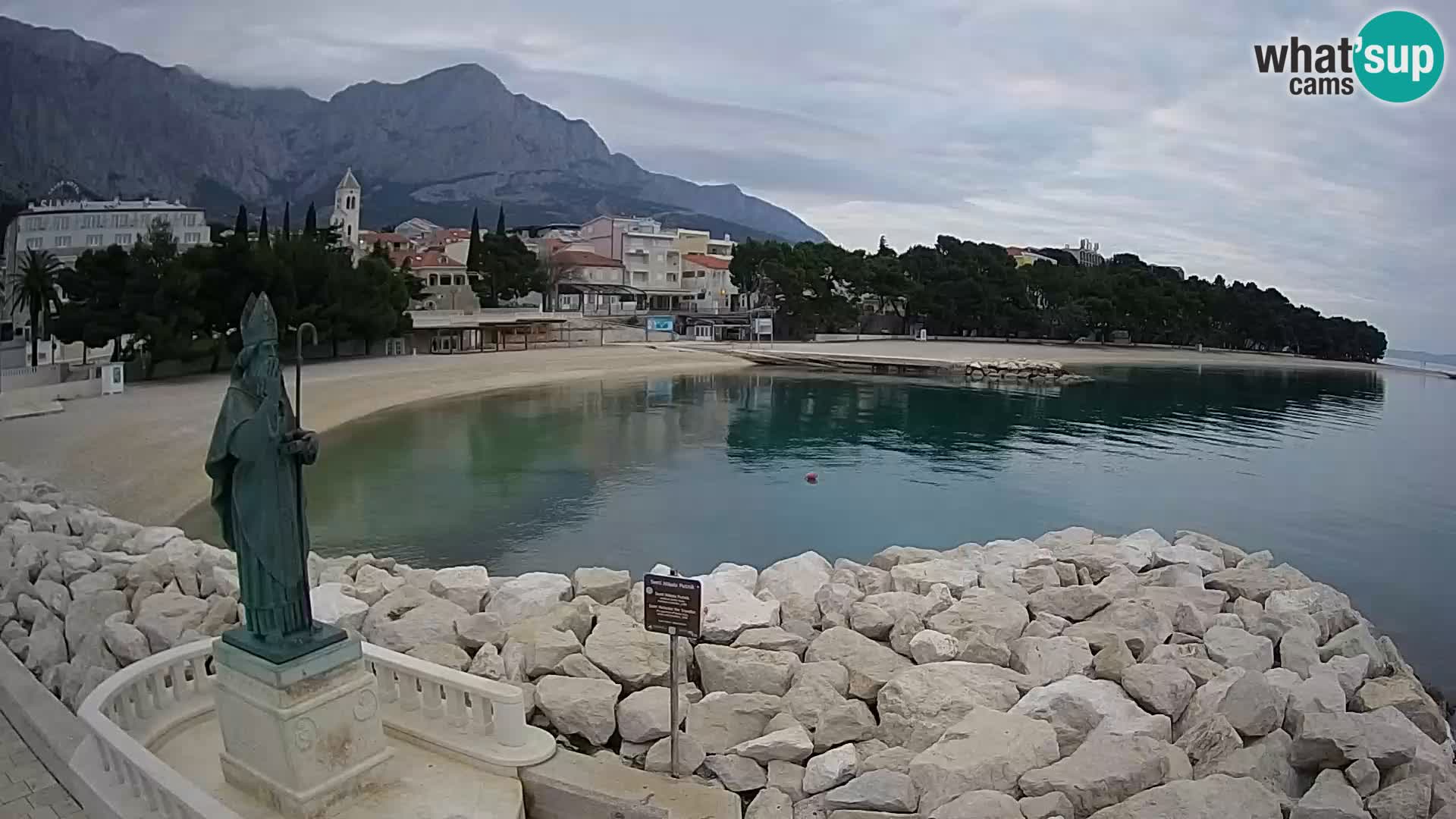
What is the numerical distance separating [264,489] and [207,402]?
16313 millimetres

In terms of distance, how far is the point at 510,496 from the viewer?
1475cm

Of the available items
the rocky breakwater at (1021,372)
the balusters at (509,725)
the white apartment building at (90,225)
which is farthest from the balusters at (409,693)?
the rocky breakwater at (1021,372)

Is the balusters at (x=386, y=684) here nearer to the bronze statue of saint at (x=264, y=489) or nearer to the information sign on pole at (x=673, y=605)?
the bronze statue of saint at (x=264, y=489)

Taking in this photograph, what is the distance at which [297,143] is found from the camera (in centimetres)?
6425

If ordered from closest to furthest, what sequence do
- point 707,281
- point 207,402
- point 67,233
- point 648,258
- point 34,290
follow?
point 207,402
point 34,290
point 67,233
point 648,258
point 707,281

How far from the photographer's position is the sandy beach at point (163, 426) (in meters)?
12.1

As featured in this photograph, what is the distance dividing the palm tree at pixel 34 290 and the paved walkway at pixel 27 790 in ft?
56.3

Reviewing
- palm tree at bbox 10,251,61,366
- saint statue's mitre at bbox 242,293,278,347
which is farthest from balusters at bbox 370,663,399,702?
palm tree at bbox 10,251,61,366

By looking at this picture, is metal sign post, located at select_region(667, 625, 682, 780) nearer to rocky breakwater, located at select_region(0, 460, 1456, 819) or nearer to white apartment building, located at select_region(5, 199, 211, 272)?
rocky breakwater, located at select_region(0, 460, 1456, 819)

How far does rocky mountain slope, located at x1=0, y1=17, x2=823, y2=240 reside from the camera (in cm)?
1936

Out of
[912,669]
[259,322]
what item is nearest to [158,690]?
[259,322]

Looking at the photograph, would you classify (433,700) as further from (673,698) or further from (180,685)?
(180,685)

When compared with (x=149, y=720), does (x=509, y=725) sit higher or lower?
higher

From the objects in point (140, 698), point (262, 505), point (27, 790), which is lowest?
point (27, 790)
